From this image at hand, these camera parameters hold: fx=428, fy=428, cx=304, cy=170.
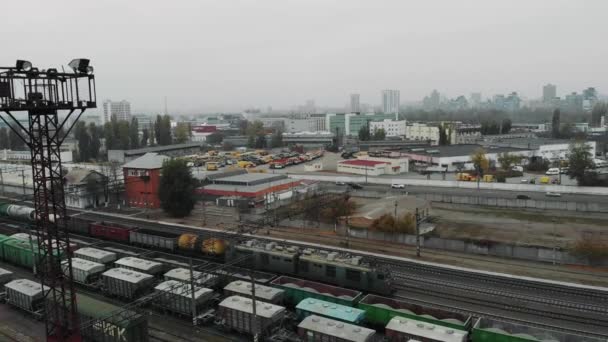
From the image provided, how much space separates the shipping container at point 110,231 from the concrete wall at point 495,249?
72.3ft

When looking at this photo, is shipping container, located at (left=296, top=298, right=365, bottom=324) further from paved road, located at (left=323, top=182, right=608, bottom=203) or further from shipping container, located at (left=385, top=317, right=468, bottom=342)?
paved road, located at (left=323, top=182, right=608, bottom=203)

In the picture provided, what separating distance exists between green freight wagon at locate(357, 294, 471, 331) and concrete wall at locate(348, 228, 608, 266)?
14.5 m

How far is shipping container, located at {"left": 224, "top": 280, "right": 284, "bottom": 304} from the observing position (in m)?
23.4

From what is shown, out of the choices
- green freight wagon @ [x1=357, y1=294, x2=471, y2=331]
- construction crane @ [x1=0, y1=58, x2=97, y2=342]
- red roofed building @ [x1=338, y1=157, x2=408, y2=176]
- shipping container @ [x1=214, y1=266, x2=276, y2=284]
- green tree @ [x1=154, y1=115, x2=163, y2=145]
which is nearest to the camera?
construction crane @ [x1=0, y1=58, x2=97, y2=342]

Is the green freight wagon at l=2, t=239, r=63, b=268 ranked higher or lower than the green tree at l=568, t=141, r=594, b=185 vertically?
lower

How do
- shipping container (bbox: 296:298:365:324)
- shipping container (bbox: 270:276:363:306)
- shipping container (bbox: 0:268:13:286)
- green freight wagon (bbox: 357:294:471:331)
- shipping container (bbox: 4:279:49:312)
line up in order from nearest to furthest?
green freight wagon (bbox: 357:294:471:331)
shipping container (bbox: 296:298:365:324)
shipping container (bbox: 270:276:363:306)
shipping container (bbox: 4:279:49:312)
shipping container (bbox: 0:268:13:286)

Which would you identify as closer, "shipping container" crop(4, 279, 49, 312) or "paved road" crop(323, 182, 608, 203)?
"shipping container" crop(4, 279, 49, 312)

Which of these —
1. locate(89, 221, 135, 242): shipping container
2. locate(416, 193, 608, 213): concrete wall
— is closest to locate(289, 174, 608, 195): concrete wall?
locate(416, 193, 608, 213): concrete wall

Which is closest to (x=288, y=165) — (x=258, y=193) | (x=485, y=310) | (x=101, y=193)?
(x=258, y=193)

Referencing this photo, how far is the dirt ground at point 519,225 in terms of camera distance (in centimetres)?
3662

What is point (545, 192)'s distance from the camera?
2136 inches

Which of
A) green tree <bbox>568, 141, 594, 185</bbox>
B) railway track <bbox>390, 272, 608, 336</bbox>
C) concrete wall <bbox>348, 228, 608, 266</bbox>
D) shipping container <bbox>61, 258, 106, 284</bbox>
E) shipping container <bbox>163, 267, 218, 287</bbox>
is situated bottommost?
railway track <bbox>390, 272, 608, 336</bbox>

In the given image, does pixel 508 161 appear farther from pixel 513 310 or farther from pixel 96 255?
pixel 96 255

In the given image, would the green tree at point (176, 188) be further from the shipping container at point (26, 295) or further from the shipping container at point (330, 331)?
the shipping container at point (330, 331)
